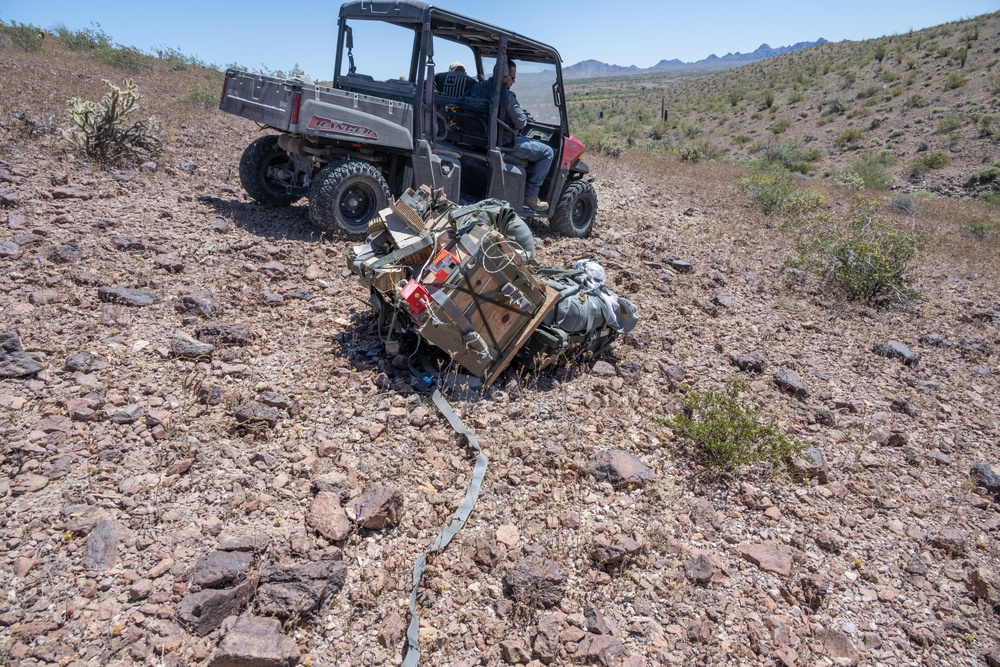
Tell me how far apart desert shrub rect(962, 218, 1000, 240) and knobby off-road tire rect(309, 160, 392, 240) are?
1034 cm

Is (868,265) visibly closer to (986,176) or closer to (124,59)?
(986,176)

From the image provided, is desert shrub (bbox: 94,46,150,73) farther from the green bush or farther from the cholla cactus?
the green bush

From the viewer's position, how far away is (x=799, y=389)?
4.12m

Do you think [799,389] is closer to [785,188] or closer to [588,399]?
[588,399]

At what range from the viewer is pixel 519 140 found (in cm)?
648

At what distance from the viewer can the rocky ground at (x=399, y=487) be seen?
2.09 metres

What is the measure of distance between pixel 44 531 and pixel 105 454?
0.43 metres

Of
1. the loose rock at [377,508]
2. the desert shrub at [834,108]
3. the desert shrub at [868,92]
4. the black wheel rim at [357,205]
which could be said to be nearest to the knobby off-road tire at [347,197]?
the black wheel rim at [357,205]

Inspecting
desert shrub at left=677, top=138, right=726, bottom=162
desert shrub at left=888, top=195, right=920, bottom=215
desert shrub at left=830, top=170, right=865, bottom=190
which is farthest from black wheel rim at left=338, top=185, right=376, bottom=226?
desert shrub at left=830, top=170, right=865, bottom=190

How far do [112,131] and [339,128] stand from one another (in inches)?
126

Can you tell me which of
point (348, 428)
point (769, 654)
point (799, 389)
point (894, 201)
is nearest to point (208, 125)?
point (348, 428)

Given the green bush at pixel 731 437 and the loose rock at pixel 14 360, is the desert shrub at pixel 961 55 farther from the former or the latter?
the loose rock at pixel 14 360

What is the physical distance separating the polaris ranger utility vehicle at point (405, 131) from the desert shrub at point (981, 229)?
7565 millimetres

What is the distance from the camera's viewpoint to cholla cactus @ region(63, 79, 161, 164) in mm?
6199
